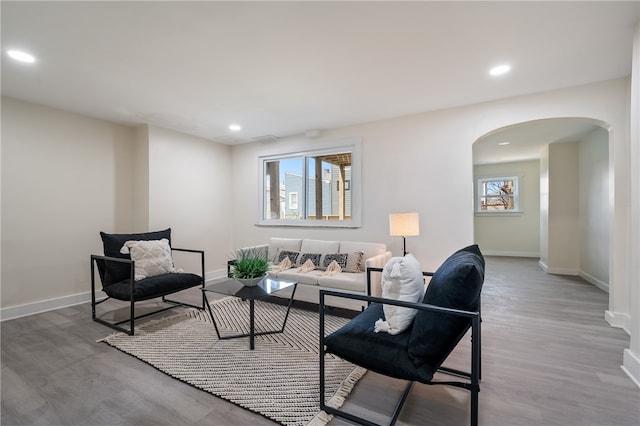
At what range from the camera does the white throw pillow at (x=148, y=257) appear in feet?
10.7

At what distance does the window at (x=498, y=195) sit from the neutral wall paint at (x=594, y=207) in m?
2.40

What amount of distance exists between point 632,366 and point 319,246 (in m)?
3.16

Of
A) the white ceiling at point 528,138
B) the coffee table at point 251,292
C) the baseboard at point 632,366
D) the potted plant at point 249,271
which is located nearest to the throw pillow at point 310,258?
the coffee table at point 251,292

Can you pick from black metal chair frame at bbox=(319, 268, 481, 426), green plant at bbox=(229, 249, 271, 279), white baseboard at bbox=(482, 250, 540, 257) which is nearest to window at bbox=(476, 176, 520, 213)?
white baseboard at bbox=(482, 250, 540, 257)

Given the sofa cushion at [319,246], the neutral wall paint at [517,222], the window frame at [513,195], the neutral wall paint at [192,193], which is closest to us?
the sofa cushion at [319,246]

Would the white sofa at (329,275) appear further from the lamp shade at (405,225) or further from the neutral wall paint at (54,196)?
the neutral wall paint at (54,196)

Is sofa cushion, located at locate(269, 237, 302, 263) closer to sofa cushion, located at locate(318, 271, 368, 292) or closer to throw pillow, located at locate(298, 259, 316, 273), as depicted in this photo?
throw pillow, located at locate(298, 259, 316, 273)

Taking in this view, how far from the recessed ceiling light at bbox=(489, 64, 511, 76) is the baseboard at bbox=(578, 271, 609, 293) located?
376 centimetres

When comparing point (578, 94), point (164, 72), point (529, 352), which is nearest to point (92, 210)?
point (164, 72)

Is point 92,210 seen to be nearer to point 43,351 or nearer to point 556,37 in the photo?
point 43,351

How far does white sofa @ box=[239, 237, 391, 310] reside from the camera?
3320 millimetres

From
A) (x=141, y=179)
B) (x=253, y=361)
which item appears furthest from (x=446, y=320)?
(x=141, y=179)

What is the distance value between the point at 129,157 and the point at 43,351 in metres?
2.90

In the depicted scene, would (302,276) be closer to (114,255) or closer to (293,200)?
(293,200)
